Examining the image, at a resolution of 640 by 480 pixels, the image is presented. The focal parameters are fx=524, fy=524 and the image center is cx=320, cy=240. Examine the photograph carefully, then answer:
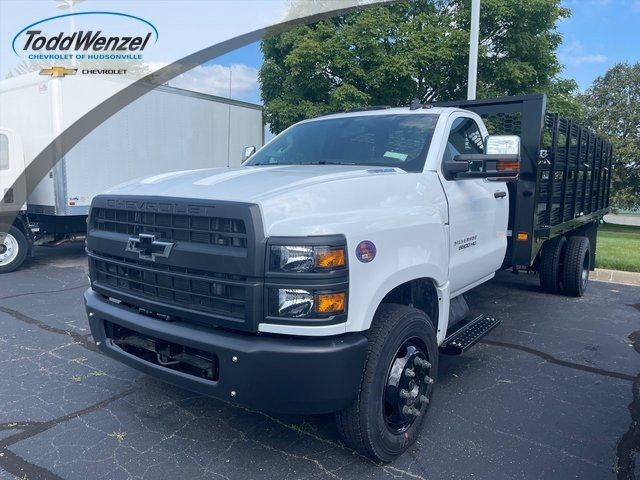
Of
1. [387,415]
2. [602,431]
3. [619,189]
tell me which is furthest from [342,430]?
[619,189]

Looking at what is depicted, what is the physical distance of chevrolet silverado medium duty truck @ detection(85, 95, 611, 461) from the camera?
2494 millimetres

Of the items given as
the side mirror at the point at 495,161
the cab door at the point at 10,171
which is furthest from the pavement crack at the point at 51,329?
the side mirror at the point at 495,161

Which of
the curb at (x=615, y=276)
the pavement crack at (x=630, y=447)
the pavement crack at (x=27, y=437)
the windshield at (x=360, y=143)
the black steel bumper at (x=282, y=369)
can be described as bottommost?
the pavement crack at (x=27, y=437)

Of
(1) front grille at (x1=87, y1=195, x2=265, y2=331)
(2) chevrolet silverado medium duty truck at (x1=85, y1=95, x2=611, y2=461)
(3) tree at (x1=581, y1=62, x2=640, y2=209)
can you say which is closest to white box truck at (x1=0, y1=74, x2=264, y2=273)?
(2) chevrolet silverado medium duty truck at (x1=85, y1=95, x2=611, y2=461)

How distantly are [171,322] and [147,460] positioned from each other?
0.84 meters

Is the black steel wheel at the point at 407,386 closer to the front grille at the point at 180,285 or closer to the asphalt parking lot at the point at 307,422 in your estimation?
the asphalt parking lot at the point at 307,422

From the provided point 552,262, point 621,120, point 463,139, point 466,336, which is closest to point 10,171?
point 463,139

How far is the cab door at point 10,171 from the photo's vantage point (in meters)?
8.76

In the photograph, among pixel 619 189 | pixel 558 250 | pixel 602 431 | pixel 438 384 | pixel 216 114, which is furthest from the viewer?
pixel 619 189

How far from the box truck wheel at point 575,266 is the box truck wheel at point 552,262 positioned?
0.08 metres

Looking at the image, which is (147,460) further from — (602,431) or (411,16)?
(411,16)

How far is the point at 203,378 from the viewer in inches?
109

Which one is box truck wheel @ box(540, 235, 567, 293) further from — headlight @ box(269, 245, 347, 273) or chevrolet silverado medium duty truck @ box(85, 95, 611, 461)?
headlight @ box(269, 245, 347, 273)

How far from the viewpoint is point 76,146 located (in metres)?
9.26
